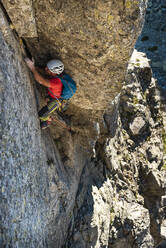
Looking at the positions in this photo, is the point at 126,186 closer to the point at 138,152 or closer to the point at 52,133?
the point at 138,152

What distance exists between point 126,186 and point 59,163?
21.8 feet

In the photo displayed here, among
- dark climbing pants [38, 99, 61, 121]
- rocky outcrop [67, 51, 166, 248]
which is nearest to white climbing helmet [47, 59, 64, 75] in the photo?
dark climbing pants [38, 99, 61, 121]

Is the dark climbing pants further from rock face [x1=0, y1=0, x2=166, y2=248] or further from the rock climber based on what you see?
rock face [x1=0, y1=0, x2=166, y2=248]

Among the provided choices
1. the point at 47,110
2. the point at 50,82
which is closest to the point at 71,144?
the point at 47,110

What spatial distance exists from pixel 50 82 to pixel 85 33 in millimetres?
1828

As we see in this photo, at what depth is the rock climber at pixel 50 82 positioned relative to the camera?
23.4ft

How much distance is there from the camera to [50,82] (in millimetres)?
7496

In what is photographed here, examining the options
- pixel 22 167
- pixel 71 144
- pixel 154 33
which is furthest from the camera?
pixel 154 33

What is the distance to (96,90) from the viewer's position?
28.3 feet

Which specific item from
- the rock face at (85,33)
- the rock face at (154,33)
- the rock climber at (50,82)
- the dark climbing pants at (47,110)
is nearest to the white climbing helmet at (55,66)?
the rock climber at (50,82)

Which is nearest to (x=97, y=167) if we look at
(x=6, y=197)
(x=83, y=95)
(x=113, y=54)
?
(x=83, y=95)

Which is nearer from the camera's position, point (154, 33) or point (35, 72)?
point (35, 72)

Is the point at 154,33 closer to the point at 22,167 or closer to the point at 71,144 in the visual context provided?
the point at 71,144

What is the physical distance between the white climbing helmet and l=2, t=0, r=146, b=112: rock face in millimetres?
316
